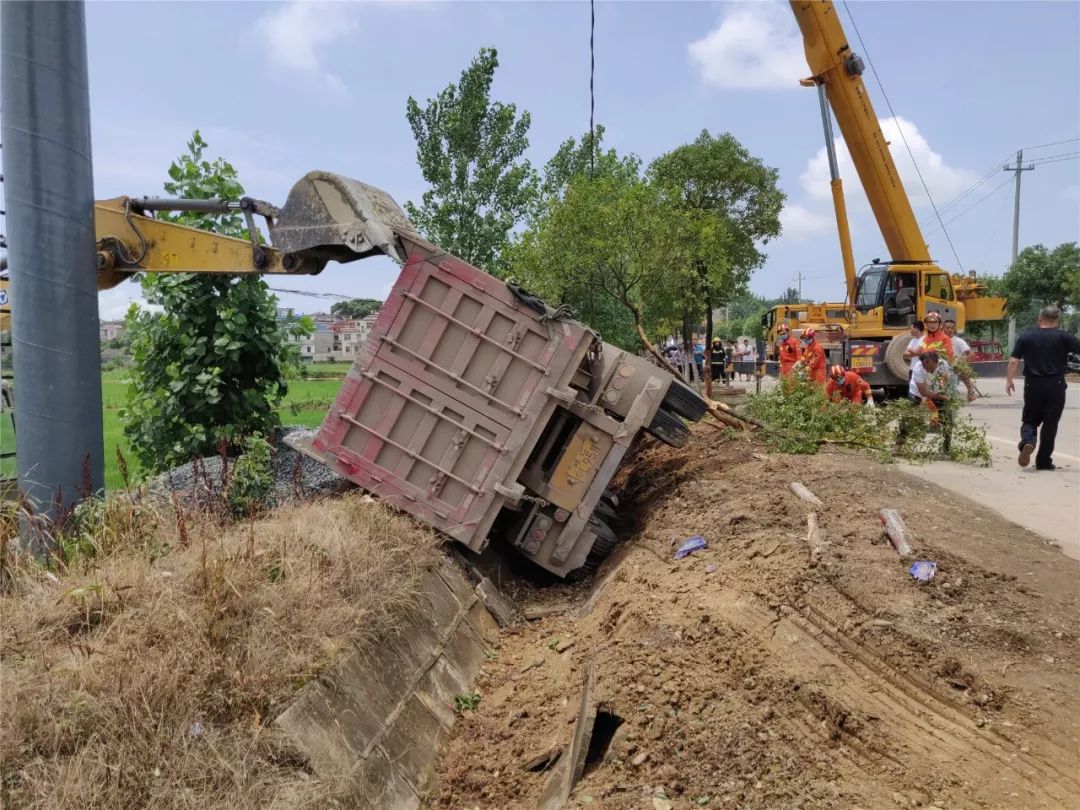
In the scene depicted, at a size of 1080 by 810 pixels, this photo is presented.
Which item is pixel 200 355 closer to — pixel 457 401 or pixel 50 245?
pixel 50 245

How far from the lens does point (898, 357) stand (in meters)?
14.1

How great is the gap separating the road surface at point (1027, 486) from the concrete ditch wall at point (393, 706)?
4132mm

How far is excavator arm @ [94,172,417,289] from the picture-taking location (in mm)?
6418

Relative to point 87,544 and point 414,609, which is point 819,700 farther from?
point 87,544

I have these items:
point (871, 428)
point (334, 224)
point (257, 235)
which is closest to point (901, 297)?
→ point (871, 428)

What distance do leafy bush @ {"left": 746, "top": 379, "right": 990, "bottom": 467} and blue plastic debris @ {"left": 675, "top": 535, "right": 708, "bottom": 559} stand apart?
3157mm

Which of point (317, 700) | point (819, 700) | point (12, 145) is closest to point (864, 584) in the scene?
point (819, 700)

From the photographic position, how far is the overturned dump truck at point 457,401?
6.36 meters

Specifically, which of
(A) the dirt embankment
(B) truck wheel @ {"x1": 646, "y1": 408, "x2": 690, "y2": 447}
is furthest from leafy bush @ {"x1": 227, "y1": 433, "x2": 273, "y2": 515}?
(B) truck wheel @ {"x1": 646, "y1": 408, "x2": 690, "y2": 447}

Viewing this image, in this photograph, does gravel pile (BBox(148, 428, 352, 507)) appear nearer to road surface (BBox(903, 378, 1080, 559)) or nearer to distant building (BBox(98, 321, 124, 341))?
distant building (BBox(98, 321, 124, 341))

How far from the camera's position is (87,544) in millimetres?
4820

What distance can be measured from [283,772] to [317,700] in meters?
0.42

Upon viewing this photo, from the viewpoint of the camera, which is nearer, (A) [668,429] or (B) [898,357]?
(A) [668,429]

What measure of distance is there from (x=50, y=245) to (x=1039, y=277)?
38216 millimetres
